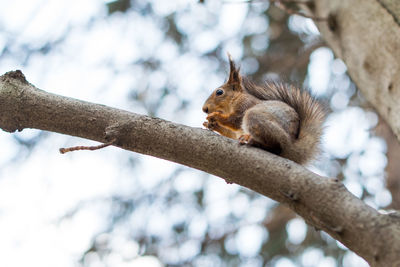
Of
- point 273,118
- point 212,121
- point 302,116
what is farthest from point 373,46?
point 212,121

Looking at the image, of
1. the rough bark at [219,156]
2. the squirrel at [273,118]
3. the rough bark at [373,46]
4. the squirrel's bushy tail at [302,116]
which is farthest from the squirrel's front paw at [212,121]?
the rough bark at [219,156]

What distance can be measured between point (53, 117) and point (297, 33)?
3.21 m

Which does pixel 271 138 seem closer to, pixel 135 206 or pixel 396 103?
pixel 396 103

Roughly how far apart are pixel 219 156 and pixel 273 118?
0.67m

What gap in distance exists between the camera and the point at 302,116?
6.59 feet

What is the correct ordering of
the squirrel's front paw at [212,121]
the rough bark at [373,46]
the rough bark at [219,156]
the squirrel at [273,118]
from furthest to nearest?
the squirrel's front paw at [212,121]
the squirrel at [273,118]
the rough bark at [373,46]
the rough bark at [219,156]

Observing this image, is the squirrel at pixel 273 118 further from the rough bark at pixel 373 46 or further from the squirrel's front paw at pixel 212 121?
the rough bark at pixel 373 46

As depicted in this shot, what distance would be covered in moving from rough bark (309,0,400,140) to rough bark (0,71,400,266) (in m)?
0.45

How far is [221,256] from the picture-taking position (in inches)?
145

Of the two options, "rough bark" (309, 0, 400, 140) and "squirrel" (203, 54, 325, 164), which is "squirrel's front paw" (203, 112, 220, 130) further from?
"rough bark" (309, 0, 400, 140)

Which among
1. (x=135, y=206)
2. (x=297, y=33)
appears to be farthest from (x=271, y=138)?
(x=297, y=33)

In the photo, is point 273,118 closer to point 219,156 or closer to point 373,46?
point 373,46

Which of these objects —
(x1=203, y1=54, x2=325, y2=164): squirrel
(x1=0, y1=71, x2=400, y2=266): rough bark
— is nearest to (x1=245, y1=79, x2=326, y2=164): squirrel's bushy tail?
(x1=203, y1=54, x2=325, y2=164): squirrel

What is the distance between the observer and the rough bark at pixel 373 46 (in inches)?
53.4
